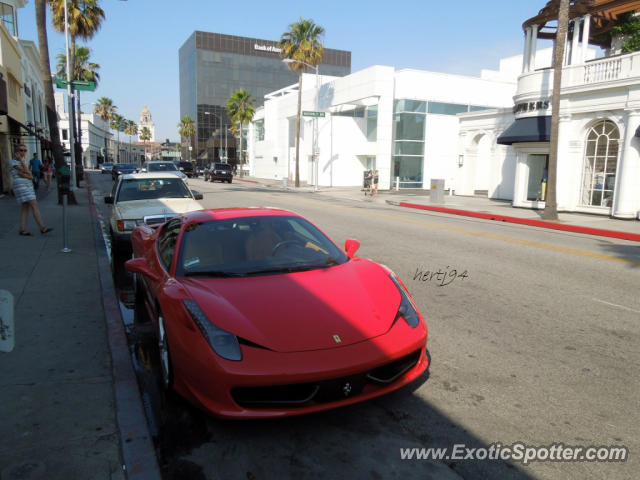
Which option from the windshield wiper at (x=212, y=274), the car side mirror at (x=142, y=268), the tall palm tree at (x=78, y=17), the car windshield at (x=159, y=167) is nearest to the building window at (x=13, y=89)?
the tall palm tree at (x=78, y=17)

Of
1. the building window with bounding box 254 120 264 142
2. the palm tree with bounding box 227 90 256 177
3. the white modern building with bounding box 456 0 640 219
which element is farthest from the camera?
the building window with bounding box 254 120 264 142

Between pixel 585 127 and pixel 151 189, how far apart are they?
→ 17.1 m

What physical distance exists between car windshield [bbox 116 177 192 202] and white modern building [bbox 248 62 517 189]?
25186 mm

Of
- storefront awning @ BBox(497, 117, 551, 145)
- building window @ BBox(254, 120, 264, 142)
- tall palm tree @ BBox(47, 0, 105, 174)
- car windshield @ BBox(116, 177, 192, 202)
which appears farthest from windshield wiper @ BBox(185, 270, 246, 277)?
building window @ BBox(254, 120, 264, 142)

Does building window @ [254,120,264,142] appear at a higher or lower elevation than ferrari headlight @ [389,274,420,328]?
higher

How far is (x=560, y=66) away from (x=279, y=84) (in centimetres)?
9048

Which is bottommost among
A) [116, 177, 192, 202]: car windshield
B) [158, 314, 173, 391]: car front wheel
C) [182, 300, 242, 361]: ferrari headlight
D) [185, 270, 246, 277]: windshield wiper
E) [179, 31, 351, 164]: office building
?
[158, 314, 173, 391]: car front wheel

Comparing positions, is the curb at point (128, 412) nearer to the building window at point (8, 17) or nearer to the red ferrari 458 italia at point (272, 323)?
the red ferrari 458 italia at point (272, 323)

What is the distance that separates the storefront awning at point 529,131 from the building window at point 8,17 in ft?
94.6

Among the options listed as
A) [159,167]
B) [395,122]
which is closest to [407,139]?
[395,122]

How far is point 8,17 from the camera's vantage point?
29.1 metres

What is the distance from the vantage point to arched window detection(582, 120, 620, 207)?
18.5 m

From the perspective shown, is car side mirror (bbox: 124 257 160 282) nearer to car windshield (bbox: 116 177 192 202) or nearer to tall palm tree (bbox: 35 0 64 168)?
car windshield (bbox: 116 177 192 202)

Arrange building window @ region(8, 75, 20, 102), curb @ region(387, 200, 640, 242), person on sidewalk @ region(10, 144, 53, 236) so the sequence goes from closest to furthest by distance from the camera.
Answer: person on sidewalk @ region(10, 144, 53, 236)
curb @ region(387, 200, 640, 242)
building window @ region(8, 75, 20, 102)
